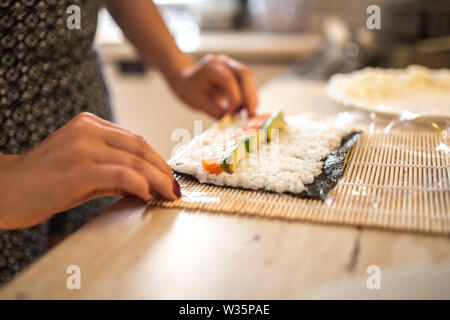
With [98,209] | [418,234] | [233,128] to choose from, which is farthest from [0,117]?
[418,234]

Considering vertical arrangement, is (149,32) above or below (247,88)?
A: above
